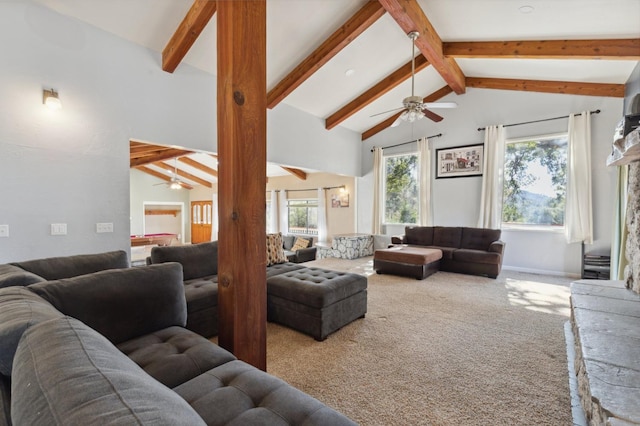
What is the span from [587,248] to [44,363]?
6785mm

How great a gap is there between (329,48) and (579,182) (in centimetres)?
478

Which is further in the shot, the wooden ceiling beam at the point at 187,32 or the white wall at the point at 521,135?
the white wall at the point at 521,135

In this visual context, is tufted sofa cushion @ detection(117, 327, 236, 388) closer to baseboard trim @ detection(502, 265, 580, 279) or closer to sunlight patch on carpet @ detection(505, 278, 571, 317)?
sunlight patch on carpet @ detection(505, 278, 571, 317)

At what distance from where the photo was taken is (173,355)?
146cm

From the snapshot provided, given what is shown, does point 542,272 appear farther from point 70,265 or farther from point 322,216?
point 70,265

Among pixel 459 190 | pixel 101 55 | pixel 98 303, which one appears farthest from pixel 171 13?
pixel 459 190

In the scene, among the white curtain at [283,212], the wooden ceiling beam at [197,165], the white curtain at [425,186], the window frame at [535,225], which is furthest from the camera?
the white curtain at [283,212]

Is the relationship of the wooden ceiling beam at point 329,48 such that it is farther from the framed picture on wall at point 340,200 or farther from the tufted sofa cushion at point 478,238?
the tufted sofa cushion at point 478,238

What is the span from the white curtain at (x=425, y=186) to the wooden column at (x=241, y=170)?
566 centimetres

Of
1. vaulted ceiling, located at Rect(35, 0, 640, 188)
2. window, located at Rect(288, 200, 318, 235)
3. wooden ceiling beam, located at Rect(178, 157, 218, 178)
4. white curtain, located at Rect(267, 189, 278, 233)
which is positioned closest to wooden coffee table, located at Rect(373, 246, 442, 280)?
vaulted ceiling, located at Rect(35, 0, 640, 188)

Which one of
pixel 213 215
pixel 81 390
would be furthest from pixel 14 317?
pixel 213 215

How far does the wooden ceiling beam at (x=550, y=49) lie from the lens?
351 cm

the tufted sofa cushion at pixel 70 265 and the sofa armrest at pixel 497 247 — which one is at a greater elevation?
the tufted sofa cushion at pixel 70 265

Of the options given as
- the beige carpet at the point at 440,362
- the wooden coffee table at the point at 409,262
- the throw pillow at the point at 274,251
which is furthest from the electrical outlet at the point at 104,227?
the wooden coffee table at the point at 409,262
